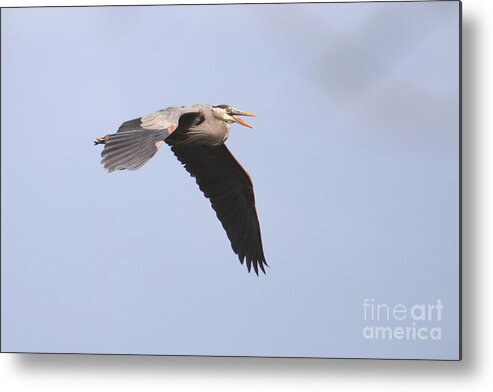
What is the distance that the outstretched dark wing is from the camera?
457cm

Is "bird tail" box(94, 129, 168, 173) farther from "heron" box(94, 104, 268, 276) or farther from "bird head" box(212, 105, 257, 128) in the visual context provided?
"bird head" box(212, 105, 257, 128)

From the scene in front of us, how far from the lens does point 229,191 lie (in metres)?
4.71

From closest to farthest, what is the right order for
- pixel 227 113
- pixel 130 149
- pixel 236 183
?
pixel 130 149
pixel 227 113
pixel 236 183

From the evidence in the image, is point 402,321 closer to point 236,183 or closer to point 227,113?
point 236,183

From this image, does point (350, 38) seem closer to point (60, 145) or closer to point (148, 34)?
point (148, 34)

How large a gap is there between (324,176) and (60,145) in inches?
42.0

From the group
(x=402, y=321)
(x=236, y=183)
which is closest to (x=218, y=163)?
(x=236, y=183)

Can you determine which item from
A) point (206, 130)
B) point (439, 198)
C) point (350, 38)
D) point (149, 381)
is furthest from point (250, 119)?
point (149, 381)

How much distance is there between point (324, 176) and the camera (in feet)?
14.6

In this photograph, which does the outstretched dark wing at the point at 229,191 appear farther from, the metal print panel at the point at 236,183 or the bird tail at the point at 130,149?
the bird tail at the point at 130,149

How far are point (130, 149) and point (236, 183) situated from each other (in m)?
0.89

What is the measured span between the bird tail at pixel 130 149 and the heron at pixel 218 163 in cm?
28

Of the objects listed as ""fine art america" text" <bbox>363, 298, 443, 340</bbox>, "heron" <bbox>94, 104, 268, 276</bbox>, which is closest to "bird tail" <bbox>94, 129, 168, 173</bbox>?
"heron" <bbox>94, 104, 268, 276</bbox>

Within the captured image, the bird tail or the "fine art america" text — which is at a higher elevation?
the bird tail
